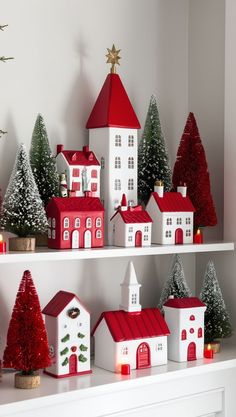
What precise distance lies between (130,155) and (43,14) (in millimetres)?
493

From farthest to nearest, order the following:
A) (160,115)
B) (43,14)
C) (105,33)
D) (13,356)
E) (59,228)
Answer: (160,115), (105,33), (43,14), (59,228), (13,356)

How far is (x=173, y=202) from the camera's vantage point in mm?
2143

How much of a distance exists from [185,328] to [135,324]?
0.56 feet

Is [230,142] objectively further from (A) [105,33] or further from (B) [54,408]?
(B) [54,408]

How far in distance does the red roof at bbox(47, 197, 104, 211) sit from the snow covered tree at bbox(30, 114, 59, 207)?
0.17 feet

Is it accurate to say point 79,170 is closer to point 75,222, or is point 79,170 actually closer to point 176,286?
point 75,222

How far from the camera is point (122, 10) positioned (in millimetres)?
2232

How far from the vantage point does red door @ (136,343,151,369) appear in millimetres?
2010

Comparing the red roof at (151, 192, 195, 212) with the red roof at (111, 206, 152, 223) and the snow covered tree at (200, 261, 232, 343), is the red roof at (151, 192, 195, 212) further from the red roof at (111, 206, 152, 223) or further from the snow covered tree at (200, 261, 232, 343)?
the snow covered tree at (200, 261, 232, 343)

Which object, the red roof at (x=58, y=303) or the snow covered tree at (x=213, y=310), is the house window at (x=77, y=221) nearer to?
the red roof at (x=58, y=303)

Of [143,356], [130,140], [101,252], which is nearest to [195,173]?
[130,140]

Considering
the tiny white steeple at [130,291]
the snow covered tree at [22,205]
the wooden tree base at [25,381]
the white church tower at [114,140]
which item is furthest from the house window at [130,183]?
the wooden tree base at [25,381]

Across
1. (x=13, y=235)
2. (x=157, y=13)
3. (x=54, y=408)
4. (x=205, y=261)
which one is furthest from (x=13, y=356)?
(x=157, y=13)

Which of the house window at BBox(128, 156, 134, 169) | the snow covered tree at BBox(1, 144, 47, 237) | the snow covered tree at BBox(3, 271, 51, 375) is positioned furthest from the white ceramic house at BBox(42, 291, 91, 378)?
the house window at BBox(128, 156, 134, 169)
